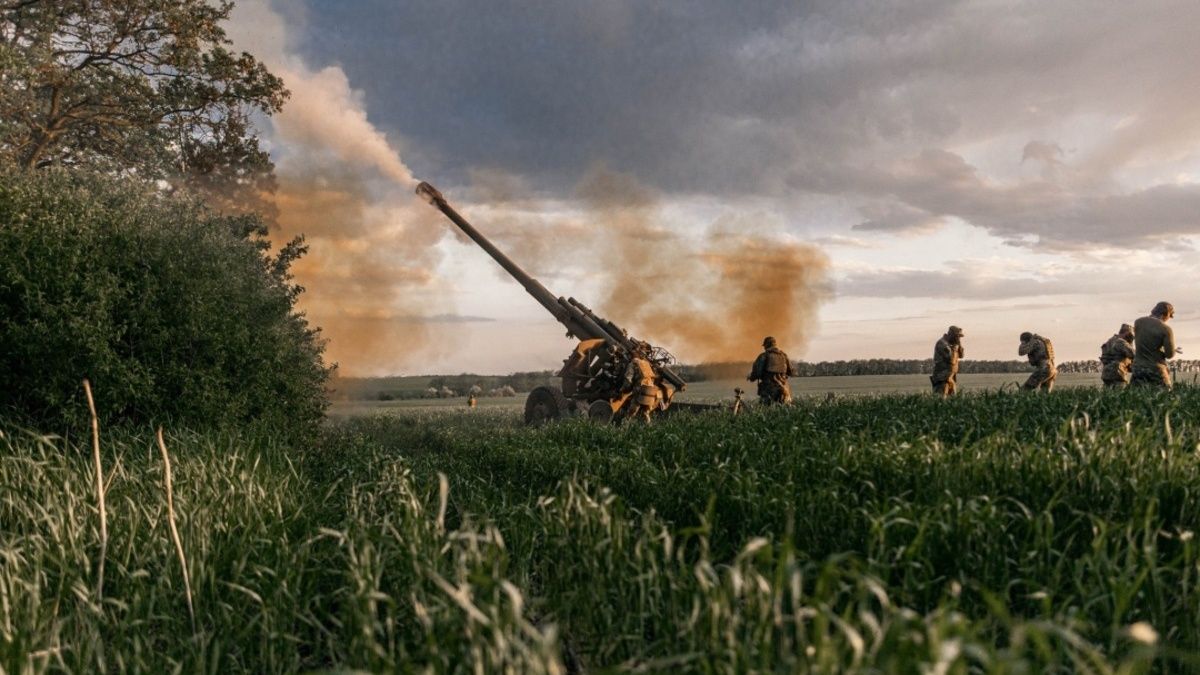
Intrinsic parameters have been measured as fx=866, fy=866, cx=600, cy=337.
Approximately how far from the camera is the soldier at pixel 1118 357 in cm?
1703

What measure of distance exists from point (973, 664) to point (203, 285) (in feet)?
35.6

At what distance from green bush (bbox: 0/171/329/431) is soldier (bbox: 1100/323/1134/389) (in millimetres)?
15108

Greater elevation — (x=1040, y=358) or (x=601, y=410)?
(x=1040, y=358)

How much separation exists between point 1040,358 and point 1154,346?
3.59 metres

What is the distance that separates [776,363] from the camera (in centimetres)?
1822

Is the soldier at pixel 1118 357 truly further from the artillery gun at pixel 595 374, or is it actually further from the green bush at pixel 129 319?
the green bush at pixel 129 319

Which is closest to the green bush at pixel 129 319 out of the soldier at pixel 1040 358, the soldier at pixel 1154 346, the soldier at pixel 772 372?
the soldier at pixel 772 372

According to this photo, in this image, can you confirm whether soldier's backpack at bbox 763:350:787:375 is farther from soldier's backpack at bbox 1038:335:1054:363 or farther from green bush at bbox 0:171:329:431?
green bush at bbox 0:171:329:431

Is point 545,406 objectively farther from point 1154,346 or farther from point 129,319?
point 1154,346

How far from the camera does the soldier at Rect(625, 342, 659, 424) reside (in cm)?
1886

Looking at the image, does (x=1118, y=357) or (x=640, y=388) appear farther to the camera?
(x=640, y=388)

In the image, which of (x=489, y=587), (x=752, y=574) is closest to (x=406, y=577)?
(x=489, y=587)

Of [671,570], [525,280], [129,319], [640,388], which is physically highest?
[525,280]

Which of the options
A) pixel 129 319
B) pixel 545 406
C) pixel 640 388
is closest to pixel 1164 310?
pixel 640 388
